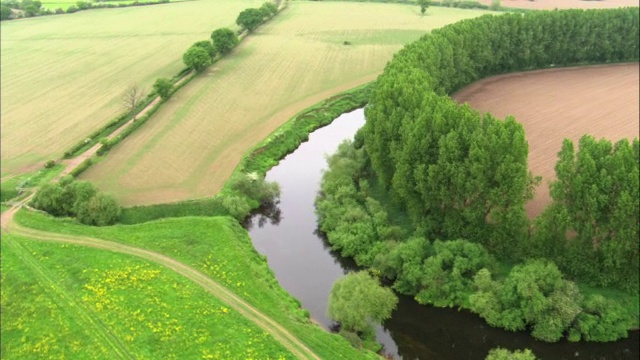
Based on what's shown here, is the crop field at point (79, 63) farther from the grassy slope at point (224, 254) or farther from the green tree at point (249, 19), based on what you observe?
the grassy slope at point (224, 254)

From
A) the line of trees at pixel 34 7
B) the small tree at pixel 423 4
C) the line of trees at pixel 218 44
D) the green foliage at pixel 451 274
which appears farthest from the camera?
the line of trees at pixel 34 7

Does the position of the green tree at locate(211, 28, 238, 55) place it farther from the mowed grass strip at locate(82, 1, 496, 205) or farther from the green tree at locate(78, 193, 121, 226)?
the green tree at locate(78, 193, 121, 226)

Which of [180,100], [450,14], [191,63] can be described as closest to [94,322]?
[180,100]

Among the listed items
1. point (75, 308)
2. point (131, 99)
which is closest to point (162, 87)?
point (131, 99)

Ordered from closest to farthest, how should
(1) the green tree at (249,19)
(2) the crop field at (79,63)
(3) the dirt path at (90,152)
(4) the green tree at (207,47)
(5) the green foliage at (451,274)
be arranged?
1. (5) the green foliage at (451,274)
2. (3) the dirt path at (90,152)
3. (2) the crop field at (79,63)
4. (4) the green tree at (207,47)
5. (1) the green tree at (249,19)

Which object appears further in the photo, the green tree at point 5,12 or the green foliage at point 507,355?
the green tree at point 5,12

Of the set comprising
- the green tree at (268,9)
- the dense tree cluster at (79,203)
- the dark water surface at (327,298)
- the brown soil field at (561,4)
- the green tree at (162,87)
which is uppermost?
the green tree at (268,9)

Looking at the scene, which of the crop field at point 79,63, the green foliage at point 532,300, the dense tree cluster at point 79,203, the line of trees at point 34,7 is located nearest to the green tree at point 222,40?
the crop field at point 79,63

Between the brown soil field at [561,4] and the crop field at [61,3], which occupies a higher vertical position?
the crop field at [61,3]
